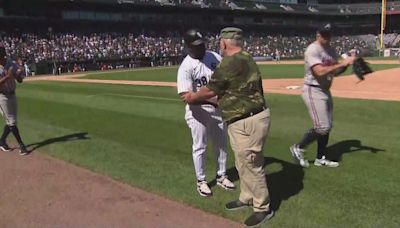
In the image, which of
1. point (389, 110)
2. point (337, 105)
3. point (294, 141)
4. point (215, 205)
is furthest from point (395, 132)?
point (215, 205)

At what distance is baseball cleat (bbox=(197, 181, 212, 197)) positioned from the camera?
580 cm

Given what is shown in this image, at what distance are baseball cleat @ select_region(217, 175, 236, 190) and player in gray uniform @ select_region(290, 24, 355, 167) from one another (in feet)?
4.59

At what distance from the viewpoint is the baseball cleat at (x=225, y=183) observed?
5.99 metres

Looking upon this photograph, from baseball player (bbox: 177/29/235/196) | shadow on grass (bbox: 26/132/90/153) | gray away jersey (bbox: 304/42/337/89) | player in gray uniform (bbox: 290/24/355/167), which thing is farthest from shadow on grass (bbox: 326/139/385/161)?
shadow on grass (bbox: 26/132/90/153)

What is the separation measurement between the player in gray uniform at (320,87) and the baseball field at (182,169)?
0.99 feet

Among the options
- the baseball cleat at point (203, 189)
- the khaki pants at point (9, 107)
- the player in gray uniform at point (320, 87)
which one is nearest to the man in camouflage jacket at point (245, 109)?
the baseball cleat at point (203, 189)

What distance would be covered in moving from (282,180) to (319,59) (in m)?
1.65

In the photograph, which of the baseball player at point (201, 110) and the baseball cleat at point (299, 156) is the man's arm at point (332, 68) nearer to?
the baseball cleat at point (299, 156)

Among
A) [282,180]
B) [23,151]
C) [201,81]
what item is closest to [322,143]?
[282,180]

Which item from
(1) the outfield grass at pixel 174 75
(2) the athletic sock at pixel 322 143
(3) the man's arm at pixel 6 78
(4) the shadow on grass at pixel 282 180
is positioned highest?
(3) the man's arm at pixel 6 78

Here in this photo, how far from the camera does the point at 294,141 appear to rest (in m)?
8.84

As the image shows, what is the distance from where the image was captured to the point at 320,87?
6.60 meters

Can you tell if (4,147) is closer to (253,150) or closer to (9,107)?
(9,107)

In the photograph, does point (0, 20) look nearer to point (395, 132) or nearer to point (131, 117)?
point (131, 117)
